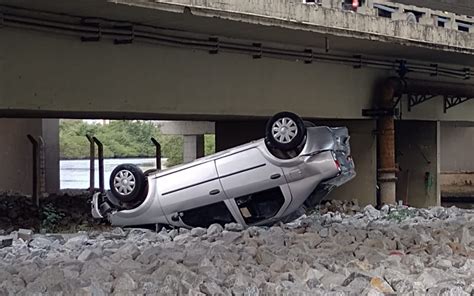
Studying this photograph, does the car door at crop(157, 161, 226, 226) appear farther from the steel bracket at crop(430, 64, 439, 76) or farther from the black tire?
the steel bracket at crop(430, 64, 439, 76)

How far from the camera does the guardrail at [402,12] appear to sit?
12.7 meters

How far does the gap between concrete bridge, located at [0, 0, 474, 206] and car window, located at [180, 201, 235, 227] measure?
2015 mm

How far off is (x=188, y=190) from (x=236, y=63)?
11.7ft

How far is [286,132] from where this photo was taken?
9.60 m

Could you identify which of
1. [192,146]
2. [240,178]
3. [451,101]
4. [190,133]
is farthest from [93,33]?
[192,146]

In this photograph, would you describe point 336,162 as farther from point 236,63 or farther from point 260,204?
point 236,63

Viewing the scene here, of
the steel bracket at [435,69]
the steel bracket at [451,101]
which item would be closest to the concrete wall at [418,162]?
the steel bracket at [451,101]

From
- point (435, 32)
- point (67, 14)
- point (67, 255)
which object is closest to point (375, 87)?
point (435, 32)

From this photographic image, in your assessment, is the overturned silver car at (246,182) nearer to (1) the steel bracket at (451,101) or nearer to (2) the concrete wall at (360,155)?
(2) the concrete wall at (360,155)

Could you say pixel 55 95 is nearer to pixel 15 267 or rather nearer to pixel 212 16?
pixel 212 16

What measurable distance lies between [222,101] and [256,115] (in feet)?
2.79

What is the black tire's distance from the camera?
9852 millimetres

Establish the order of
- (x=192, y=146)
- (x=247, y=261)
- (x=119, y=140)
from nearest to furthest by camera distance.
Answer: (x=247, y=261)
(x=192, y=146)
(x=119, y=140)

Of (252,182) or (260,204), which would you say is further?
(260,204)
